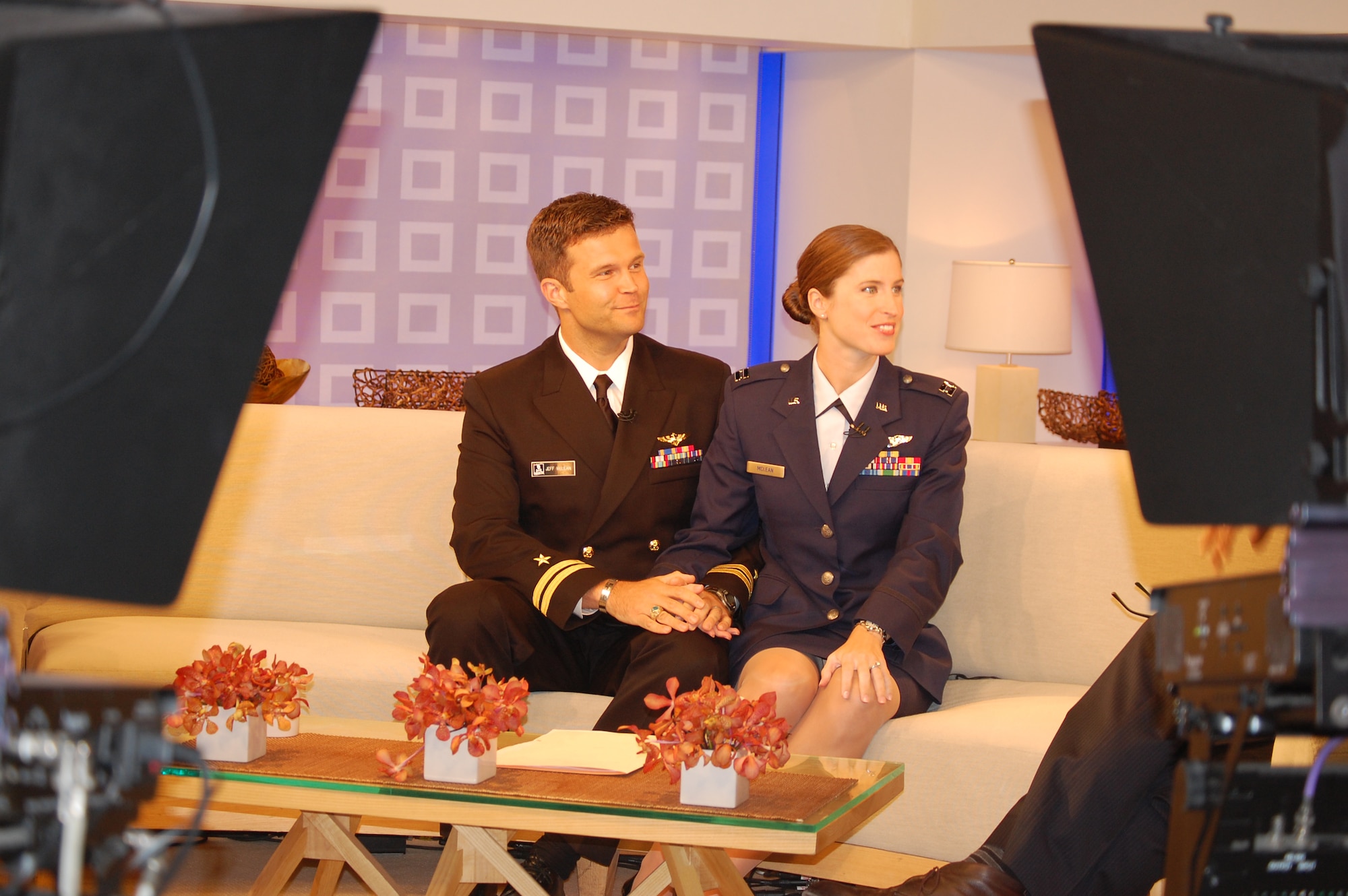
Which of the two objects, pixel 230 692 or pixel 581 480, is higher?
pixel 581 480

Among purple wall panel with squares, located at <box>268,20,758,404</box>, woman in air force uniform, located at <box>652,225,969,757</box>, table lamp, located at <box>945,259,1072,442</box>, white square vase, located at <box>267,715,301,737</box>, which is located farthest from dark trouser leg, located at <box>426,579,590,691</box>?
purple wall panel with squares, located at <box>268,20,758,404</box>

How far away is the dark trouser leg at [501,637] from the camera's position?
9.27ft

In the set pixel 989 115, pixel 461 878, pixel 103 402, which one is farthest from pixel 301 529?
pixel 989 115

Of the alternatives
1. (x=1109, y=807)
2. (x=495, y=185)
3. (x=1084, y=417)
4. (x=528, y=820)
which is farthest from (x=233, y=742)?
(x=495, y=185)

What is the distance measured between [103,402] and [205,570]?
2.51 meters

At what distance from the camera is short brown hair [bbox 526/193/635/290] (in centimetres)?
312

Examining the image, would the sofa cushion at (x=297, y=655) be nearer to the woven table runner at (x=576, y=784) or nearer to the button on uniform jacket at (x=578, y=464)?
the button on uniform jacket at (x=578, y=464)

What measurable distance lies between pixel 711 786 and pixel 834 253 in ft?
4.26

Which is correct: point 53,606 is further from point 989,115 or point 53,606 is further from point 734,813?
point 989,115

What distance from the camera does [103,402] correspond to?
1070mm

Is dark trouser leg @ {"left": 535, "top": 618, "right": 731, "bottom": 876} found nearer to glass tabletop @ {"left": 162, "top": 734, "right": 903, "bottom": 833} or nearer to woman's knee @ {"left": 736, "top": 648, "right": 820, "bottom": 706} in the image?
woman's knee @ {"left": 736, "top": 648, "right": 820, "bottom": 706}

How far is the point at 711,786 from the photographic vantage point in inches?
80.0

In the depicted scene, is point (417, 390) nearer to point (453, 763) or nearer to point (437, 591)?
point (437, 591)

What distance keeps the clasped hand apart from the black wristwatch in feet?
0.09
